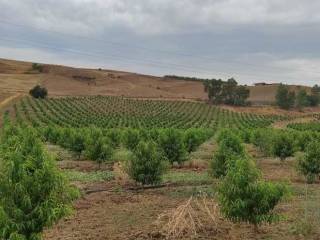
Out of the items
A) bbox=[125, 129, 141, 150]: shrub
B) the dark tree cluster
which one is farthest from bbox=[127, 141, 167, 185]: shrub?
the dark tree cluster

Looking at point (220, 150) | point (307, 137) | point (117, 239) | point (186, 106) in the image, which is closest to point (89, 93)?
point (186, 106)

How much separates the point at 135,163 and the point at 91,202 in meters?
4.37

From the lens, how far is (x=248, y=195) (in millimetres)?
15672

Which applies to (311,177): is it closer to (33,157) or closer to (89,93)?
(33,157)

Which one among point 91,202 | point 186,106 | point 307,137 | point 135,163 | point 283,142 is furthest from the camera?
point 186,106

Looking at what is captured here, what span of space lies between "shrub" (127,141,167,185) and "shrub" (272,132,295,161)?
13614mm

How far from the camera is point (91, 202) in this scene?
21859mm

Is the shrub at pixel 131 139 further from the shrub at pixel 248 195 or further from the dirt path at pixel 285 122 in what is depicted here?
the dirt path at pixel 285 122

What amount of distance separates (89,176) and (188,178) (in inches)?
211

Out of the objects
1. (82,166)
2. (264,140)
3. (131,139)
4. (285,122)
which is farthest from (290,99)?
(82,166)

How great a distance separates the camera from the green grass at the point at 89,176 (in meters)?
28.6

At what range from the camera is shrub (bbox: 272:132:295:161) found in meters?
37.2

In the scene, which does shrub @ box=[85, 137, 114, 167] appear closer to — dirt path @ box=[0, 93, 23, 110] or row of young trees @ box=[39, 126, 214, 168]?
row of young trees @ box=[39, 126, 214, 168]

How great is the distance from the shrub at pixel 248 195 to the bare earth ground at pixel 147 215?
32.1 inches
